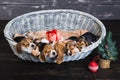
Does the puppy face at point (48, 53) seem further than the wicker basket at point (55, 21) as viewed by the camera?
No

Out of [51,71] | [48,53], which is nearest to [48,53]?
[48,53]

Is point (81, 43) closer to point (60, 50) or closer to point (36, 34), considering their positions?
point (60, 50)

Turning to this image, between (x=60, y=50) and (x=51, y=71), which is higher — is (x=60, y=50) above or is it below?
above

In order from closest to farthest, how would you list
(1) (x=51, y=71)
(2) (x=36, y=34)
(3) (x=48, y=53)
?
1. (3) (x=48, y=53)
2. (1) (x=51, y=71)
3. (2) (x=36, y=34)

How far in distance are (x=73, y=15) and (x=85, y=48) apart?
322 mm

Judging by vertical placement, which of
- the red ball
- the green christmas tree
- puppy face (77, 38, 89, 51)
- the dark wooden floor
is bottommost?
the dark wooden floor

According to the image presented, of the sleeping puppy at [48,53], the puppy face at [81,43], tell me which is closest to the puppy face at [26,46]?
the sleeping puppy at [48,53]

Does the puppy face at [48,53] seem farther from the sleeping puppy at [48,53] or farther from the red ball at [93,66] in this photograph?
the red ball at [93,66]

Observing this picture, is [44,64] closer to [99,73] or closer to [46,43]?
[46,43]

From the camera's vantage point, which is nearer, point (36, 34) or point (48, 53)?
point (48, 53)

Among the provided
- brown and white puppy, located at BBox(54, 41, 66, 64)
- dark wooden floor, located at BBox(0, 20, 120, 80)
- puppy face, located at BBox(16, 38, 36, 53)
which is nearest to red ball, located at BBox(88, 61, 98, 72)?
dark wooden floor, located at BBox(0, 20, 120, 80)

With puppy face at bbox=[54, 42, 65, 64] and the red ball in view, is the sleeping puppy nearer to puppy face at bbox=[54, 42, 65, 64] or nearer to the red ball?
puppy face at bbox=[54, 42, 65, 64]

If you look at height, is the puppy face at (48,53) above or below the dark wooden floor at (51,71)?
above

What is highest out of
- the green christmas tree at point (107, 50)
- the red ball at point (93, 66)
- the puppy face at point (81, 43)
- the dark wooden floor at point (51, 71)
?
the puppy face at point (81, 43)
